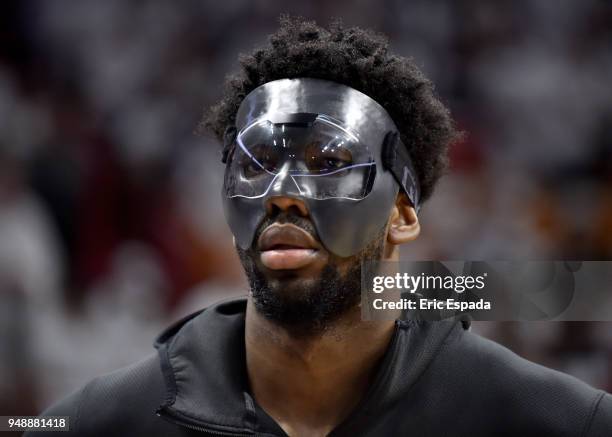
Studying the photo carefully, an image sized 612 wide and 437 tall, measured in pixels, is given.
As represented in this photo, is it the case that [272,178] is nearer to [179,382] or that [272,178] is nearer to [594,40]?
[179,382]

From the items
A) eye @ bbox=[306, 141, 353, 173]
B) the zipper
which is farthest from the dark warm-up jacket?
eye @ bbox=[306, 141, 353, 173]

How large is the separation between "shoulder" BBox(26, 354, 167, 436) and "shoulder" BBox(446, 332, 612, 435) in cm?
67

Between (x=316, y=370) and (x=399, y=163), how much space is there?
0.50 metres

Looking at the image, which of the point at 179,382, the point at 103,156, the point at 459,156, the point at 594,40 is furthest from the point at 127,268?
the point at 594,40

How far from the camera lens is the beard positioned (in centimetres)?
197

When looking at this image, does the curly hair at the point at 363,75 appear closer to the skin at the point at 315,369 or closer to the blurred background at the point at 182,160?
the skin at the point at 315,369

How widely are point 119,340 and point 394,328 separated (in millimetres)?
1913

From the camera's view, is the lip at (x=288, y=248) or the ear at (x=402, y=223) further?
the ear at (x=402, y=223)

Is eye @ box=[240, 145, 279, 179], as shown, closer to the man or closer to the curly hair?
the man

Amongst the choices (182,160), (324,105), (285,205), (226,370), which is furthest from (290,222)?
(182,160)

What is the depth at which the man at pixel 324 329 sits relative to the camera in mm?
1980

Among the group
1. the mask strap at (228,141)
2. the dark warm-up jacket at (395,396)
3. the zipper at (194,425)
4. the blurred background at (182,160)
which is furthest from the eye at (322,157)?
the blurred background at (182,160)

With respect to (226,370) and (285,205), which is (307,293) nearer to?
(285,205)

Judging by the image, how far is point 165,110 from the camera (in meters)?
4.13
